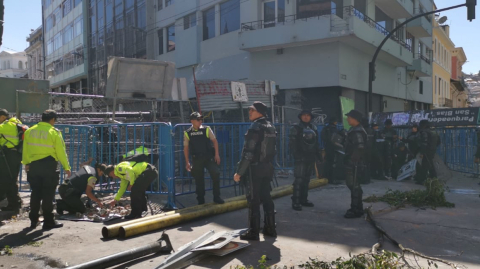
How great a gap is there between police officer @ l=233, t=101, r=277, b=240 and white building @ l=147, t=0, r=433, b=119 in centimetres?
1284

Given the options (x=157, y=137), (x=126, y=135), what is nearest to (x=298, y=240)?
(x=157, y=137)

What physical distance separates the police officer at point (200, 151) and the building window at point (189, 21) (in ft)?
58.3

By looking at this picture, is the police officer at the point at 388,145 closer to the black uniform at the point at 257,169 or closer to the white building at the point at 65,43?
the black uniform at the point at 257,169

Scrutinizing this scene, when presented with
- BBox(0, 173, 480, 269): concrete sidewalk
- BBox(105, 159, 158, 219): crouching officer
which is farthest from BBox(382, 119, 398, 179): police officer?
BBox(105, 159, 158, 219): crouching officer

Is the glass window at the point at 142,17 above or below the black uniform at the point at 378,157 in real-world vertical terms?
above

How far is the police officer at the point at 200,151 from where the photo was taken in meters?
6.95

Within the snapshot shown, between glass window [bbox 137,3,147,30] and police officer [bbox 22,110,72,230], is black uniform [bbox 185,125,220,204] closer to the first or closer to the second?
police officer [bbox 22,110,72,230]

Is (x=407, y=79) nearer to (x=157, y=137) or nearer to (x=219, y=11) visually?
(x=219, y=11)

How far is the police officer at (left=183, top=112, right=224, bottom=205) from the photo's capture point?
22.8ft

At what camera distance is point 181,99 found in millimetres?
12094

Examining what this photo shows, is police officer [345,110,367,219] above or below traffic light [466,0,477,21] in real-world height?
below

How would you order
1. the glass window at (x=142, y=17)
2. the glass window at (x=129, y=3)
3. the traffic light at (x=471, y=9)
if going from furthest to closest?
the glass window at (x=129, y=3), the glass window at (x=142, y=17), the traffic light at (x=471, y=9)

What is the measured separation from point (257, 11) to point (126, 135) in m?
13.4

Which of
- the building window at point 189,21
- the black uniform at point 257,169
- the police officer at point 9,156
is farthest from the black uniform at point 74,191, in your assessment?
the building window at point 189,21
